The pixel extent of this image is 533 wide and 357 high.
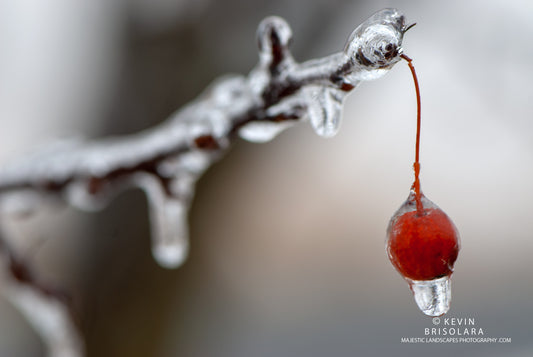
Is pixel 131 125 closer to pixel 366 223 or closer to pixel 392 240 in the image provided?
pixel 392 240

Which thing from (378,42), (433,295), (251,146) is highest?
(251,146)

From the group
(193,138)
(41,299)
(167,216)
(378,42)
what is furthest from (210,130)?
(41,299)

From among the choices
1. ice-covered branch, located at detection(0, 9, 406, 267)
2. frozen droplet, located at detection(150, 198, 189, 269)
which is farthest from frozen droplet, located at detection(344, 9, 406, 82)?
frozen droplet, located at detection(150, 198, 189, 269)

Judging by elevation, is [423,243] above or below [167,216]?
below

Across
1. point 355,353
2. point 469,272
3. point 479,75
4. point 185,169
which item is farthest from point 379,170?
point 185,169

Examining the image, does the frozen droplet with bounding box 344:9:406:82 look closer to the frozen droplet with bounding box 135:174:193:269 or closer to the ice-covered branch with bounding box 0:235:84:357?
the frozen droplet with bounding box 135:174:193:269

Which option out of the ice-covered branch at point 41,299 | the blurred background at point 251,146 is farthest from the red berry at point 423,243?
the ice-covered branch at point 41,299

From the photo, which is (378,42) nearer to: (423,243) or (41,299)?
(423,243)
